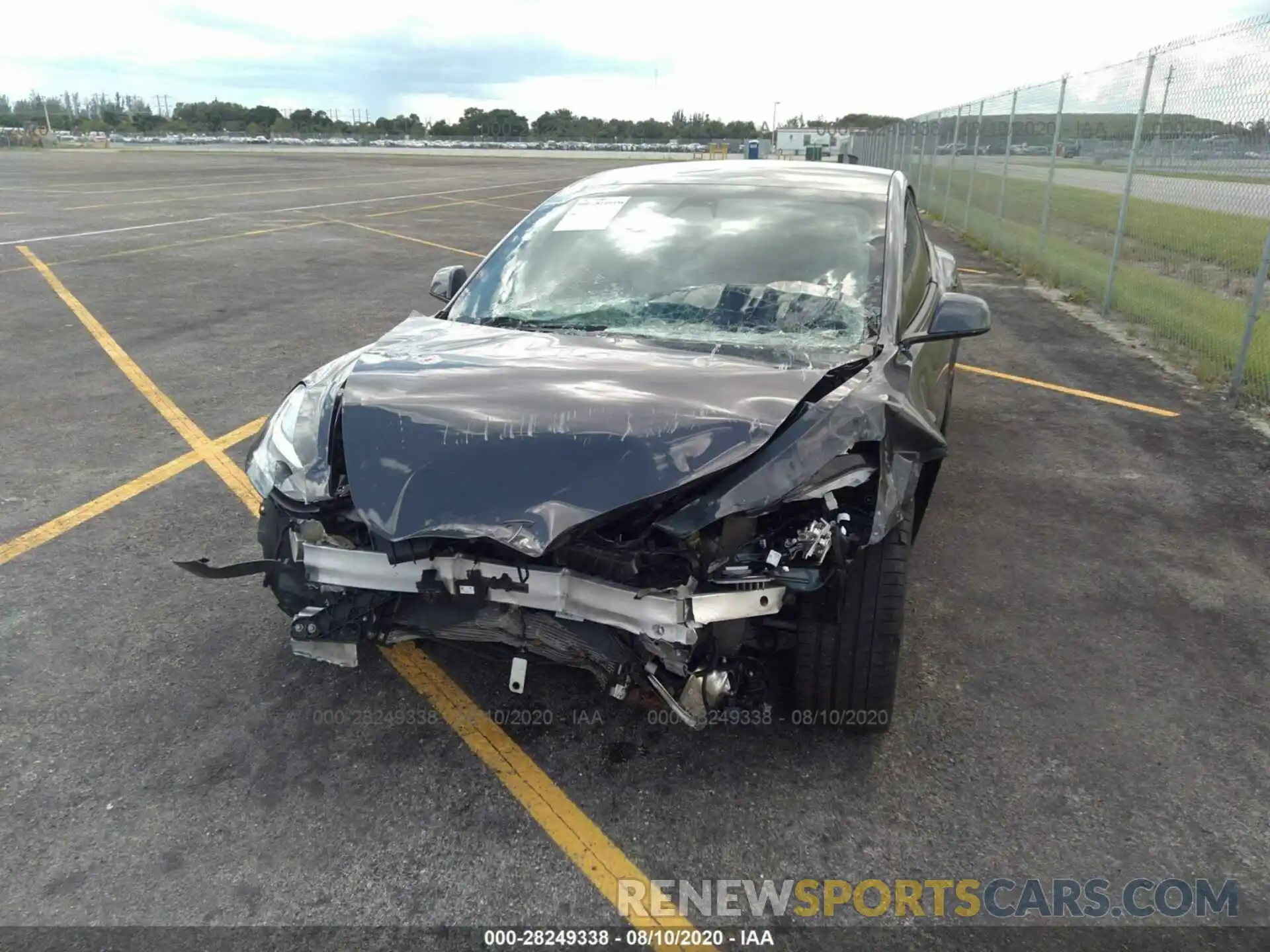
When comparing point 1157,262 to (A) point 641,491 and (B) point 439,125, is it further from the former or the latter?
(B) point 439,125

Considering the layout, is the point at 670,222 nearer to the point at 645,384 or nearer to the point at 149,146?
the point at 645,384

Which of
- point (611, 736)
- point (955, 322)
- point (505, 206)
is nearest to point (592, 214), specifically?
point (955, 322)

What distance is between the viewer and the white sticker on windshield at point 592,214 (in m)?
3.99

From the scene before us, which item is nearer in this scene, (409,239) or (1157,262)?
(1157,262)

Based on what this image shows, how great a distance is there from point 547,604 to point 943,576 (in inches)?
88.2

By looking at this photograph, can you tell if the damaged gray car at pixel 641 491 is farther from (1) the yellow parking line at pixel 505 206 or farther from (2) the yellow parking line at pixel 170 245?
(1) the yellow parking line at pixel 505 206

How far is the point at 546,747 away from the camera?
2.88 meters

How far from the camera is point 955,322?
3.26 meters

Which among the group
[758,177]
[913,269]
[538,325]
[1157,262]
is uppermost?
[758,177]

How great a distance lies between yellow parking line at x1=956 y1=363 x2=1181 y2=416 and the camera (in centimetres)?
629

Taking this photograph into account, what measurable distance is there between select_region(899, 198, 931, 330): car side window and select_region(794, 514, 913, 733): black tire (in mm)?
1044

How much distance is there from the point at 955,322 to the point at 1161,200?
6.33 meters

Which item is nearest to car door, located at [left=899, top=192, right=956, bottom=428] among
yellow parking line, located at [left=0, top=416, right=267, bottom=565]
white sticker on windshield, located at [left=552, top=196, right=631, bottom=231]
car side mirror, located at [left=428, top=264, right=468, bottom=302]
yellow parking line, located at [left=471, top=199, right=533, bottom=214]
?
white sticker on windshield, located at [left=552, top=196, right=631, bottom=231]

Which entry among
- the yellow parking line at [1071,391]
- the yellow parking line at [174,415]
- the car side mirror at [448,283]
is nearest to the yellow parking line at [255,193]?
the yellow parking line at [174,415]
